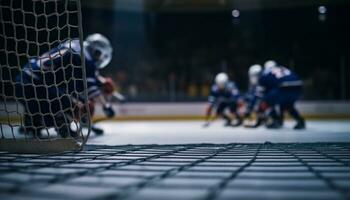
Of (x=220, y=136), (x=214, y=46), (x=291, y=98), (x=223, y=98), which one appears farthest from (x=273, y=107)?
(x=214, y=46)

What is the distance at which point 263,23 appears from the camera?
1123 cm

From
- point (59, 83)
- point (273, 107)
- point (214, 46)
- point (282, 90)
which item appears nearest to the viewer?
point (59, 83)

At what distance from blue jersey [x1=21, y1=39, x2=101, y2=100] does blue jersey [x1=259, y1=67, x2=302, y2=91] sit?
2713mm

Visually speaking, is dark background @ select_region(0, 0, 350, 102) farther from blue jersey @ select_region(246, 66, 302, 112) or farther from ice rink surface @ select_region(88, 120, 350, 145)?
ice rink surface @ select_region(88, 120, 350, 145)

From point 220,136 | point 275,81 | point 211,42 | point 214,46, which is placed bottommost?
point 220,136

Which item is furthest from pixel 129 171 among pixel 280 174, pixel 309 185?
pixel 309 185

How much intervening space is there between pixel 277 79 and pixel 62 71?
340 centimetres

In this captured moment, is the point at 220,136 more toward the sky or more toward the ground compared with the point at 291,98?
more toward the ground

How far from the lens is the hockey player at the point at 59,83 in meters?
3.99

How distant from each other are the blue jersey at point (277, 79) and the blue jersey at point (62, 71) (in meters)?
2.71

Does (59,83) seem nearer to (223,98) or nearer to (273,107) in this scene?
(273,107)

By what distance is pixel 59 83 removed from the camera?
423cm


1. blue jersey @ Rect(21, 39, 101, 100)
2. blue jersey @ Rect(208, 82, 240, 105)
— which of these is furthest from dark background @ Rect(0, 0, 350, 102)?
blue jersey @ Rect(21, 39, 101, 100)

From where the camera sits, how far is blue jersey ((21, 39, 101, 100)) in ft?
12.7
